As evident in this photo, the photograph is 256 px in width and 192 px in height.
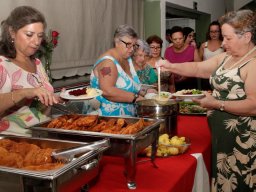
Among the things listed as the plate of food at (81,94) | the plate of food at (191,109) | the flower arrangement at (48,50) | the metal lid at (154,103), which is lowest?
the plate of food at (191,109)

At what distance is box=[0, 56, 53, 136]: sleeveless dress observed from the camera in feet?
4.84

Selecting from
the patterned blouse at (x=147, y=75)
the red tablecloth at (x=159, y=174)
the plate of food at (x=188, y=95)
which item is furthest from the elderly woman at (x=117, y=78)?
the patterned blouse at (x=147, y=75)

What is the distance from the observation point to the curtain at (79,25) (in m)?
2.68

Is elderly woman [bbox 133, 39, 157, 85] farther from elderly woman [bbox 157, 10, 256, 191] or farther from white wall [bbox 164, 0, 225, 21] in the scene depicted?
white wall [bbox 164, 0, 225, 21]

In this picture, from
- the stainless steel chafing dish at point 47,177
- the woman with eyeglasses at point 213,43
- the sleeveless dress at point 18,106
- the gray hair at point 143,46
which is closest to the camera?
the stainless steel chafing dish at point 47,177

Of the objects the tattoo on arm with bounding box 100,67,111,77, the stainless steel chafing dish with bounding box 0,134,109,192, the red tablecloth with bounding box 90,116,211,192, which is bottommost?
the red tablecloth with bounding box 90,116,211,192

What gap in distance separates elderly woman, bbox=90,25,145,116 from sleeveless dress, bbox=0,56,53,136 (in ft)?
1.64

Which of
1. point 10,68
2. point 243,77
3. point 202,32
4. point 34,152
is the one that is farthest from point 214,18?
point 34,152

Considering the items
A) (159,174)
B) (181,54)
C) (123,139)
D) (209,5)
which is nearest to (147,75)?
(181,54)

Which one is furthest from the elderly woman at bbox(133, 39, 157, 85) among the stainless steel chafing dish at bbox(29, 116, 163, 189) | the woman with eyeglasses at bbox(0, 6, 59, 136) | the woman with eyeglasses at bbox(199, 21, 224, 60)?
the stainless steel chafing dish at bbox(29, 116, 163, 189)

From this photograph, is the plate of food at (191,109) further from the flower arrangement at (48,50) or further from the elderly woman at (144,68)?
the flower arrangement at (48,50)

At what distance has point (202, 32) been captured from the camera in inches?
252

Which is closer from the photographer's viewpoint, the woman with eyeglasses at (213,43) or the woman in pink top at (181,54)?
the woman in pink top at (181,54)

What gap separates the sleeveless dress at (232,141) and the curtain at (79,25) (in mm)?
1555
